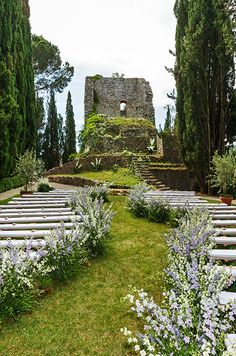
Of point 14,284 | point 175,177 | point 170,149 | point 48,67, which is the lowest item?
point 14,284

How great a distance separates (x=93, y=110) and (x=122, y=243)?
2275cm

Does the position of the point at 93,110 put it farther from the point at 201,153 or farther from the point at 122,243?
the point at 122,243

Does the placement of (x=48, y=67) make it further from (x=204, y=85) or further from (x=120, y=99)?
(x=204, y=85)

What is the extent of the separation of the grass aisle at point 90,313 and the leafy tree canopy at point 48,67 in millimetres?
27568

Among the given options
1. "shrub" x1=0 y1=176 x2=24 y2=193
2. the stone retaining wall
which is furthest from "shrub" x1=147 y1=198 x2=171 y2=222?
the stone retaining wall

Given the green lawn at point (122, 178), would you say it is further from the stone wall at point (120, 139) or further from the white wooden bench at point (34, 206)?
the white wooden bench at point (34, 206)

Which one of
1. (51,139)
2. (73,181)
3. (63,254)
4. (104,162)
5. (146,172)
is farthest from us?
(51,139)

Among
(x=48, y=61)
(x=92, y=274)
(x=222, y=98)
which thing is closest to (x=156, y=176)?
(x=222, y=98)

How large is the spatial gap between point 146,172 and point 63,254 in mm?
13190

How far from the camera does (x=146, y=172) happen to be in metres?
16.8

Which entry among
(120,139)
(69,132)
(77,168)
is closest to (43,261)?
(77,168)

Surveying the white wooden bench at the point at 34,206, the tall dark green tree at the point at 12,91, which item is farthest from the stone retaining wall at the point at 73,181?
the white wooden bench at the point at 34,206

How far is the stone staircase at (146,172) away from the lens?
15.2 meters

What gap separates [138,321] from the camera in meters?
2.97
